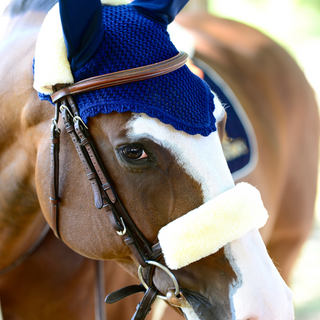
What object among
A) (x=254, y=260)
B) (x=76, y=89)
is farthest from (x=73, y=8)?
(x=254, y=260)

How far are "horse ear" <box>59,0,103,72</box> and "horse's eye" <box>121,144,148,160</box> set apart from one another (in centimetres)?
23

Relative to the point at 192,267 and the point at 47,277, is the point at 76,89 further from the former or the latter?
the point at 47,277

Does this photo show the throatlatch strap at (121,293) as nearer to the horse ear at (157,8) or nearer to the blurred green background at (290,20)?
the horse ear at (157,8)

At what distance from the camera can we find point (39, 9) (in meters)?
1.07

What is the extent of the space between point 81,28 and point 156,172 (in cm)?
37

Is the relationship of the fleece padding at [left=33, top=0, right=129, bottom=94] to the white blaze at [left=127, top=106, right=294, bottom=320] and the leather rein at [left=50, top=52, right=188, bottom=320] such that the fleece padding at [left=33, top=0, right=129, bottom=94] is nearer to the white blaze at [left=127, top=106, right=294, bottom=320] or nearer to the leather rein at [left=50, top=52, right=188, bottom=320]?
the leather rein at [left=50, top=52, right=188, bottom=320]

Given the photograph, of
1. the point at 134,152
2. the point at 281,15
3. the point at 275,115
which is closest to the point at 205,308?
the point at 134,152

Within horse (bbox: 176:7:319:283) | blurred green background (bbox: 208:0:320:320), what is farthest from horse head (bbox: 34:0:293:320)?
blurred green background (bbox: 208:0:320:320)

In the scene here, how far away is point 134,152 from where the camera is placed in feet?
2.65

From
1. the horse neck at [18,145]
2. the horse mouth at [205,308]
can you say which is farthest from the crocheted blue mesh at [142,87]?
the horse mouth at [205,308]

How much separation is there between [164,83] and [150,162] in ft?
0.63

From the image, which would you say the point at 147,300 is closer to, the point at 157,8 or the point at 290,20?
the point at 157,8

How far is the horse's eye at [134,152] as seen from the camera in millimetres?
804

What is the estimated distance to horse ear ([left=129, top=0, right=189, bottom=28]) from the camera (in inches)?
35.6
